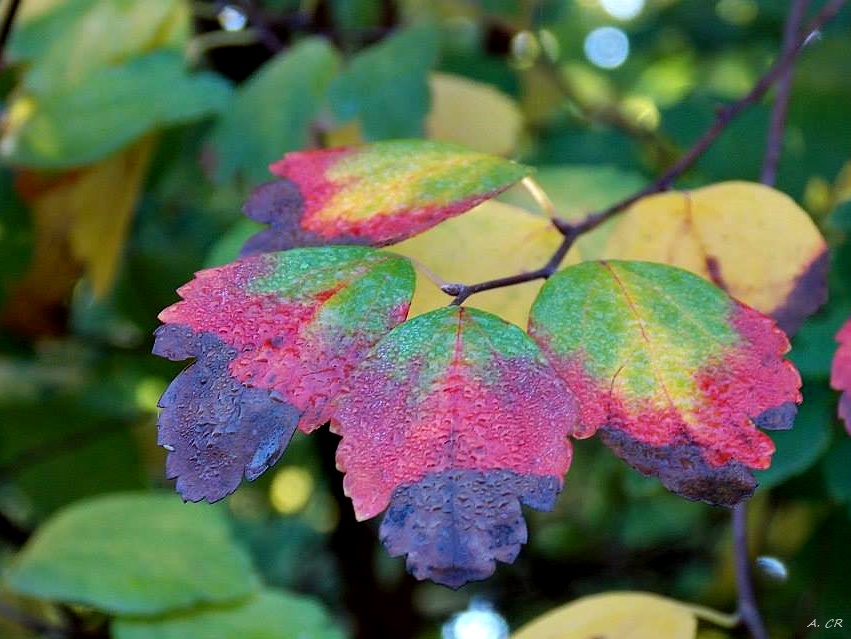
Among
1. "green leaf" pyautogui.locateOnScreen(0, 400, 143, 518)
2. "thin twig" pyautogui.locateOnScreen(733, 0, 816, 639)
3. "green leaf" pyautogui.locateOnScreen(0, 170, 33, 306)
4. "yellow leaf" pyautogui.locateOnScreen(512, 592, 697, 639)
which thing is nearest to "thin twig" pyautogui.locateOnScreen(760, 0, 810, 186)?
"thin twig" pyautogui.locateOnScreen(733, 0, 816, 639)

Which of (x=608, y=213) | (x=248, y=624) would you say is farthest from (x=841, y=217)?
(x=248, y=624)

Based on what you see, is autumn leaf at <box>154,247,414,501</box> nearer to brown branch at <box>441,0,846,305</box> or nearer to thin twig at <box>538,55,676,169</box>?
brown branch at <box>441,0,846,305</box>

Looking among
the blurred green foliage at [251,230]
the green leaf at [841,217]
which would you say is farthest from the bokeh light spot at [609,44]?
the green leaf at [841,217]

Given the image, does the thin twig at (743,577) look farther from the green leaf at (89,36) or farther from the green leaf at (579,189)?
the green leaf at (89,36)

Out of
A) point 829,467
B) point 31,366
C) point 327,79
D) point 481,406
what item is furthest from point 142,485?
point 481,406

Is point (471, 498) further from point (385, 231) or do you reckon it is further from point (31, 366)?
point (31, 366)
